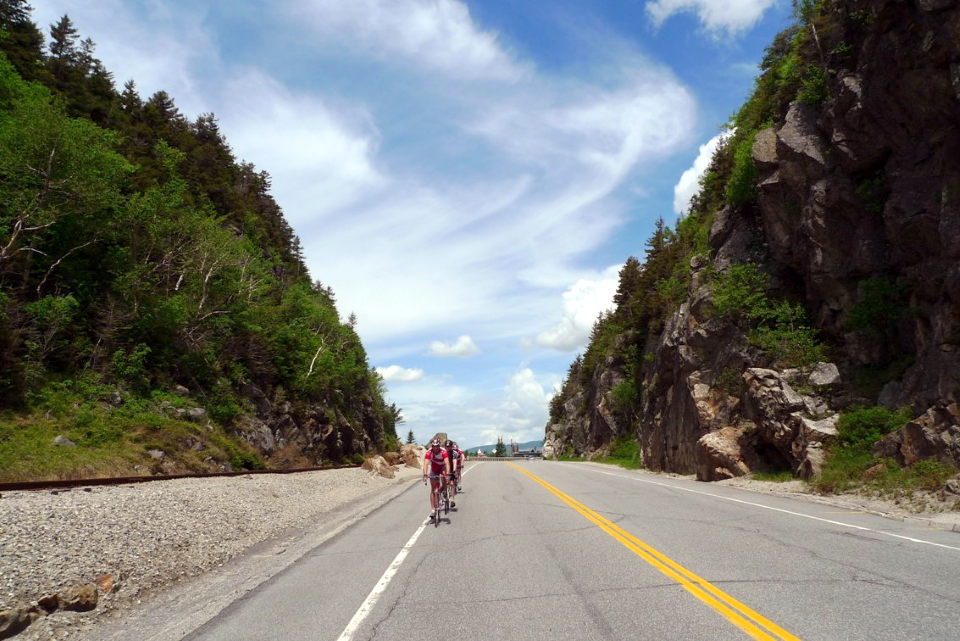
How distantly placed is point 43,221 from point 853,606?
93.5 ft

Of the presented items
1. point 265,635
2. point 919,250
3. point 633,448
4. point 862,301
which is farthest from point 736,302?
point 265,635

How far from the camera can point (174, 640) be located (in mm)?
5180

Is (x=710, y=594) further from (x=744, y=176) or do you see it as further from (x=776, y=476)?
(x=744, y=176)

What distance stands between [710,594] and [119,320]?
28070mm

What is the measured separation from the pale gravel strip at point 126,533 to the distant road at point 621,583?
5.63 feet

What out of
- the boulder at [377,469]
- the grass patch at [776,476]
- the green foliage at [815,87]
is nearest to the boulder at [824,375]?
the grass patch at [776,476]

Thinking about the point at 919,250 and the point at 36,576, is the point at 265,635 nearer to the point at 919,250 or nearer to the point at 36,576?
the point at 36,576

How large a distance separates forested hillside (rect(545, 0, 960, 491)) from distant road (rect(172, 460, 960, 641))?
25.6ft

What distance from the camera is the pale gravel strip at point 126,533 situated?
257 inches

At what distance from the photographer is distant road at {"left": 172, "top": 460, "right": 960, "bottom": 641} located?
4922mm

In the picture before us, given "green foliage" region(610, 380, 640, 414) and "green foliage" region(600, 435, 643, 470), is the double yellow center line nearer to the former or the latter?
"green foliage" region(600, 435, 643, 470)

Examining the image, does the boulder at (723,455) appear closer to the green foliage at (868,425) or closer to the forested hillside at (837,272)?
the forested hillside at (837,272)

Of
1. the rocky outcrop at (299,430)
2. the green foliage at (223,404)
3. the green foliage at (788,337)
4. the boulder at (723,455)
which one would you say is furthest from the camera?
the rocky outcrop at (299,430)

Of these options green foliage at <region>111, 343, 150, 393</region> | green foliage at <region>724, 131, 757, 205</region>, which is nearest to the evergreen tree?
→ green foliage at <region>111, 343, 150, 393</region>
